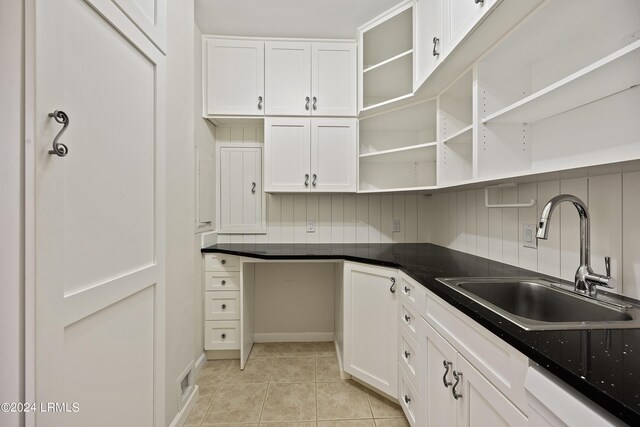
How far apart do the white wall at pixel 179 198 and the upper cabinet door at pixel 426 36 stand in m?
1.47

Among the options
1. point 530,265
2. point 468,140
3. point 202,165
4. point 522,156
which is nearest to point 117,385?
point 202,165

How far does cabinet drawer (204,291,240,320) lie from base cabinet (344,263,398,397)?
0.95 meters

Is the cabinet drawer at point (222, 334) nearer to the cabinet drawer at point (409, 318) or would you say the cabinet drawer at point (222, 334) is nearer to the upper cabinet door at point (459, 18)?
the cabinet drawer at point (409, 318)

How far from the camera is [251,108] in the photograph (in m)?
2.17

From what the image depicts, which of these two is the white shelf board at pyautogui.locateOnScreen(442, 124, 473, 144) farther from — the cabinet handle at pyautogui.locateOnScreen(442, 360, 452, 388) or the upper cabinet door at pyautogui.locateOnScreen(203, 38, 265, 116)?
the upper cabinet door at pyautogui.locateOnScreen(203, 38, 265, 116)

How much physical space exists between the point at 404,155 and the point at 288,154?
964 millimetres

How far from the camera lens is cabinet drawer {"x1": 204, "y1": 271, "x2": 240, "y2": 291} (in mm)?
2133

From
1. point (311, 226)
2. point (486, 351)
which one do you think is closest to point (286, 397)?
point (311, 226)

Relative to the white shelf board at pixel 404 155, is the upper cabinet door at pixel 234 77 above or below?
above

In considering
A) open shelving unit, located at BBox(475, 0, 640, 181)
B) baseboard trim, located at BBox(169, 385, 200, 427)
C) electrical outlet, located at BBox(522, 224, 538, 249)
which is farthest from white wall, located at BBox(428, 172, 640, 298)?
baseboard trim, located at BBox(169, 385, 200, 427)

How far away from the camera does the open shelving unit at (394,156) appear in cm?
218

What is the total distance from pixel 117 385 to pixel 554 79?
2.22 metres

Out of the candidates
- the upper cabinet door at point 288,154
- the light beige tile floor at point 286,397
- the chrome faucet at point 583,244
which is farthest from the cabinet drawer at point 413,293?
the upper cabinet door at point 288,154

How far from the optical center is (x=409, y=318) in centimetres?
141
